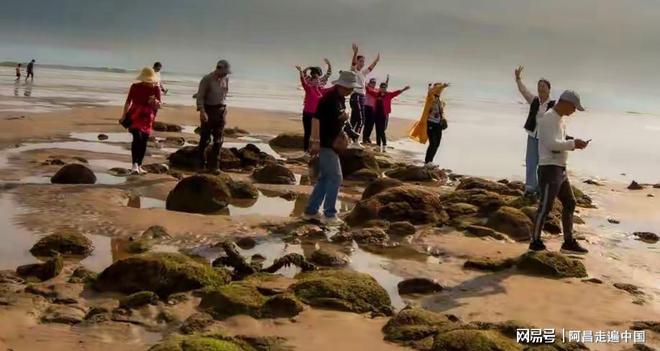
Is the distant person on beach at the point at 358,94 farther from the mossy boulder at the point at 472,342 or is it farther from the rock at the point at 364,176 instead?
the mossy boulder at the point at 472,342

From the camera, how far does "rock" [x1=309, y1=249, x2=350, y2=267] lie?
7.75 metres

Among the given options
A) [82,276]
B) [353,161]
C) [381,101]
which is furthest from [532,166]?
[381,101]

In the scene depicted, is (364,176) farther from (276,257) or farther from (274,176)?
(276,257)

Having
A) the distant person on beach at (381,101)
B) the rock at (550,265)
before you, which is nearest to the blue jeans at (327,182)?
the rock at (550,265)

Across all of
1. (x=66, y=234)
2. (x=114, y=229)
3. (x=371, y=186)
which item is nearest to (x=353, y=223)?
(x=371, y=186)

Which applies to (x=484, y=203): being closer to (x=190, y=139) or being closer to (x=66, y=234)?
(x=66, y=234)

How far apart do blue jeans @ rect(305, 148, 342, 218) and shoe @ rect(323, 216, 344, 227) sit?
75 millimetres

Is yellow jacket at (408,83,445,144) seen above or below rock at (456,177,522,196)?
above

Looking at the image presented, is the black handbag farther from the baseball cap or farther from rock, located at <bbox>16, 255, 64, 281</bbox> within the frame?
the baseball cap

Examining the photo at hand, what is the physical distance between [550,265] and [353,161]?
→ 7.69 metres

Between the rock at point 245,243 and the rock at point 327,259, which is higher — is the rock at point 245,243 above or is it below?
below

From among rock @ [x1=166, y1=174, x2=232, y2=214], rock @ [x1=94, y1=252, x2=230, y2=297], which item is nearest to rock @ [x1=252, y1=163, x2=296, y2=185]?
rock @ [x1=166, y1=174, x2=232, y2=214]

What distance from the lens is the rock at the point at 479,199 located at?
11.2 metres

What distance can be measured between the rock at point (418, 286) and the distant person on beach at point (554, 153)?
89.5 inches
